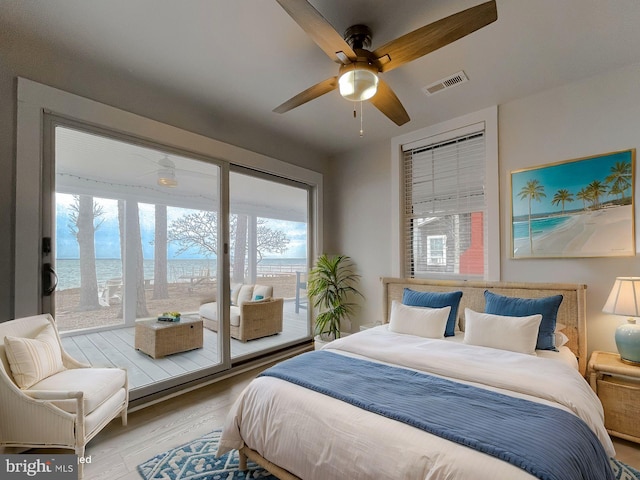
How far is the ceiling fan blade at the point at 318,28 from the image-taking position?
1473 millimetres

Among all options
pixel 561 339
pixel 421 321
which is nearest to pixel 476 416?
pixel 421 321

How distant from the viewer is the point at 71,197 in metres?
2.43

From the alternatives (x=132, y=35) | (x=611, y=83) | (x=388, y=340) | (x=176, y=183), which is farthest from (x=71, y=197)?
(x=611, y=83)

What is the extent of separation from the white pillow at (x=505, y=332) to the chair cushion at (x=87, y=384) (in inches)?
101

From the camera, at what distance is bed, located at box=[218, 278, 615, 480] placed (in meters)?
1.18

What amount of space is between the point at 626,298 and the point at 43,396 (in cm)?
375

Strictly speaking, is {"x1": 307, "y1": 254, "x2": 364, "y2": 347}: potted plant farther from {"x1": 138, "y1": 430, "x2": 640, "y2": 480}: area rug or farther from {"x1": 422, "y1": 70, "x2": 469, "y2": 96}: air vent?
{"x1": 422, "y1": 70, "x2": 469, "y2": 96}: air vent

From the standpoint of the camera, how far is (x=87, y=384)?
6.44ft

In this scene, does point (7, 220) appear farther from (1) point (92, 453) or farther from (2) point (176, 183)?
(1) point (92, 453)

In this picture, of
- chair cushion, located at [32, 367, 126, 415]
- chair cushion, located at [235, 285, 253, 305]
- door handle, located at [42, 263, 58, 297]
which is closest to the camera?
chair cushion, located at [32, 367, 126, 415]

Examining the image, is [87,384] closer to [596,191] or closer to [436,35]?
[436,35]

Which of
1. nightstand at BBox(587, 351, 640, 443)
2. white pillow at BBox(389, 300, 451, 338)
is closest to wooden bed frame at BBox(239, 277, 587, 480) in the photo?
nightstand at BBox(587, 351, 640, 443)

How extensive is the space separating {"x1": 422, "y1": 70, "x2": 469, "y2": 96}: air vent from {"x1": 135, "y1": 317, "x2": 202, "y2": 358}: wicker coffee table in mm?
3175

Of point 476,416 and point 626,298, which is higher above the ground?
point 626,298
